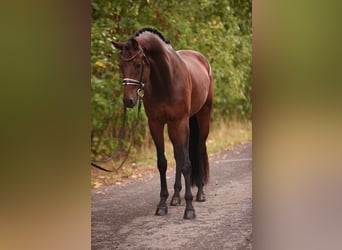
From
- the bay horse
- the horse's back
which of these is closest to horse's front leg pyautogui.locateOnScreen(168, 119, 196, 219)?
the bay horse

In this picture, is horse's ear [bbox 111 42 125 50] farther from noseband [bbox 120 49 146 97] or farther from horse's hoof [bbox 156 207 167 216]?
horse's hoof [bbox 156 207 167 216]

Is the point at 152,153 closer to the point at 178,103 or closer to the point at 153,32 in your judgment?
the point at 178,103

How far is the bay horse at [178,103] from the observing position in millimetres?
2617

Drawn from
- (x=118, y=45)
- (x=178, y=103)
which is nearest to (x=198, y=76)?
(x=178, y=103)

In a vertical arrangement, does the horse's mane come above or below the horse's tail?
above

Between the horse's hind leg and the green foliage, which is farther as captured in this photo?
the horse's hind leg

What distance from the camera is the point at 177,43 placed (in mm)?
2648

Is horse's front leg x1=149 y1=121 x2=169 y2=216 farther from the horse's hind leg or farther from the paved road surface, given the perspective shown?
the horse's hind leg

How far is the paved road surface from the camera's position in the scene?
102 inches

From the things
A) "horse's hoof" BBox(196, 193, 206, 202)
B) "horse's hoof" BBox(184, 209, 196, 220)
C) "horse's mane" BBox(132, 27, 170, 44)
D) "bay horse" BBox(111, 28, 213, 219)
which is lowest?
"horse's hoof" BBox(184, 209, 196, 220)
